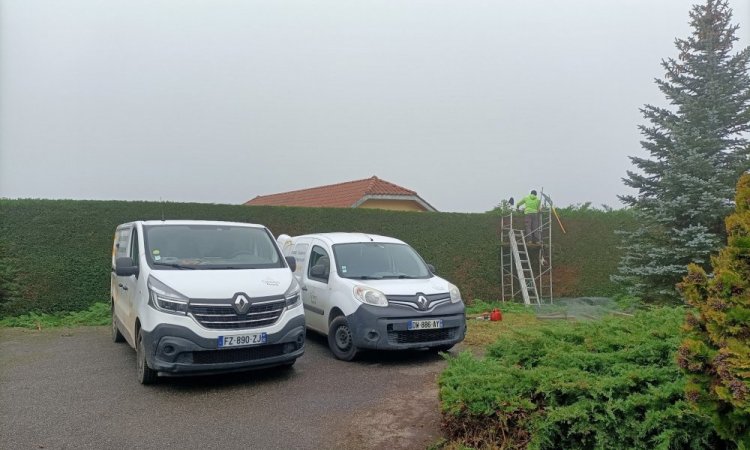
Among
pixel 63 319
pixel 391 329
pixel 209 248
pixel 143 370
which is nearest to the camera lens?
pixel 143 370

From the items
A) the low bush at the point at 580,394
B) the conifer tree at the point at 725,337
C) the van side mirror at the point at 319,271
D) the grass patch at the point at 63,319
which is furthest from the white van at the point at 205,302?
the conifer tree at the point at 725,337

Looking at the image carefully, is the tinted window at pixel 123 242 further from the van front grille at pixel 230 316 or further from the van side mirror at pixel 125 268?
the van front grille at pixel 230 316

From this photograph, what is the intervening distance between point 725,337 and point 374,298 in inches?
188

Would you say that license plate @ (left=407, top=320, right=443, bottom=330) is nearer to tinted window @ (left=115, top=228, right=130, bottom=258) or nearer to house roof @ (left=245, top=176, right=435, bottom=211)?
tinted window @ (left=115, top=228, right=130, bottom=258)

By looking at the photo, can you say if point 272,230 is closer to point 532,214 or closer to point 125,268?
point 125,268

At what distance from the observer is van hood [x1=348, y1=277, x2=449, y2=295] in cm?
710

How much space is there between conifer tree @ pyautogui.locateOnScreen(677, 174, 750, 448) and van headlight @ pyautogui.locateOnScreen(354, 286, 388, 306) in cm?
446

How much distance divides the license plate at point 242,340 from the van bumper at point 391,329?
5.06ft

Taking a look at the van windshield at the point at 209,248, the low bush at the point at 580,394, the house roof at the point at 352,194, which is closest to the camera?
the low bush at the point at 580,394

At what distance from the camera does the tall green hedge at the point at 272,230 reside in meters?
10.5

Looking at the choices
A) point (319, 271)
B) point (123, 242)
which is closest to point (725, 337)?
point (319, 271)

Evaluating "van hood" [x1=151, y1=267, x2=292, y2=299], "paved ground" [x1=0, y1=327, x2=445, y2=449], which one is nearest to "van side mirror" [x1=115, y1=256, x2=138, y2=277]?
"van hood" [x1=151, y1=267, x2=292, y2=299]

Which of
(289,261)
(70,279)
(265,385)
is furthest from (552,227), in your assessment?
(70,279)

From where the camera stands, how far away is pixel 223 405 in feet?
17.3
